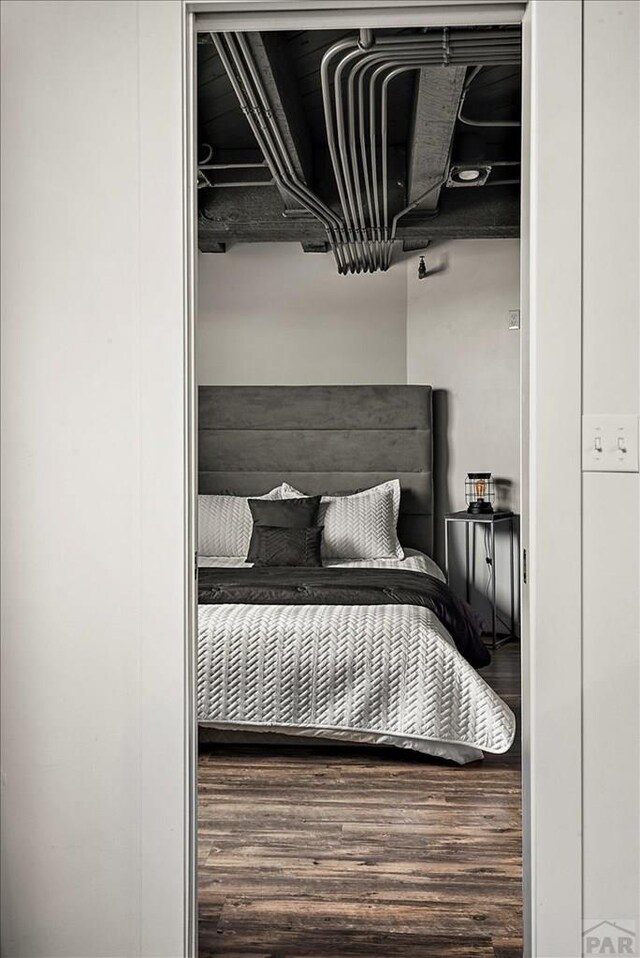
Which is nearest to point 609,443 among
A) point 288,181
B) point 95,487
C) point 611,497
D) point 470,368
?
point 611,497

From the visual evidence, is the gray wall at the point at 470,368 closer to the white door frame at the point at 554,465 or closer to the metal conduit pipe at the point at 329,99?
the metal conduit pipe at the point at 329,99

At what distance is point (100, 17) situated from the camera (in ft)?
6.43

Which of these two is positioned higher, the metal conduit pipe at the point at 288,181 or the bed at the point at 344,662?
the metal conduit pipe at the point at 288,181

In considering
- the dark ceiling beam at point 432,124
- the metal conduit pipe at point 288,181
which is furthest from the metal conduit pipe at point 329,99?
the dark ceiling beam at point 432,124

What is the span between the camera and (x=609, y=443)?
1.92 meters

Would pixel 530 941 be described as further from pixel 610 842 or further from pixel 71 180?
pixel 71 180

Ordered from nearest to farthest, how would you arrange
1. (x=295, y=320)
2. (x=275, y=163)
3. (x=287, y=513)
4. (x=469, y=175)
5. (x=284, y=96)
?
(x=284, y=96), (x=275, y=163), (x=469, y=175), (x=287, y=513), (x=295, y=320)

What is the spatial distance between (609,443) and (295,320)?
447 centimetres

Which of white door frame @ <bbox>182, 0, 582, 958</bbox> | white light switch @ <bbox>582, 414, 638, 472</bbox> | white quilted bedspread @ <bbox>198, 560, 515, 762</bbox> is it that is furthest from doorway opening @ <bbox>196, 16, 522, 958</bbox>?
white light switch @ <bbox>582, 414, 638, 472</bbox>

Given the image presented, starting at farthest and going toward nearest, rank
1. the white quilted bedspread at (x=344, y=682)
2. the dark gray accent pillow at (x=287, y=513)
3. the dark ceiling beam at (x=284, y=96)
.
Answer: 1. the dark gray accent pillow at (x=287, y=513)
2. the white quilted bedspread at (x=344, y=682)
3. the dark ceiling beam at (x=284, y=96)

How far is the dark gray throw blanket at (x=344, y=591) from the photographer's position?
4.02 metres

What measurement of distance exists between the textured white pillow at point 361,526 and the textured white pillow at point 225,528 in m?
0.49

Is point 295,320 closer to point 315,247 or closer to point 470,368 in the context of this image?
point 315,247

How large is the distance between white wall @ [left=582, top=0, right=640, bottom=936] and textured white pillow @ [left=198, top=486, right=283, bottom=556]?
3.80 m
